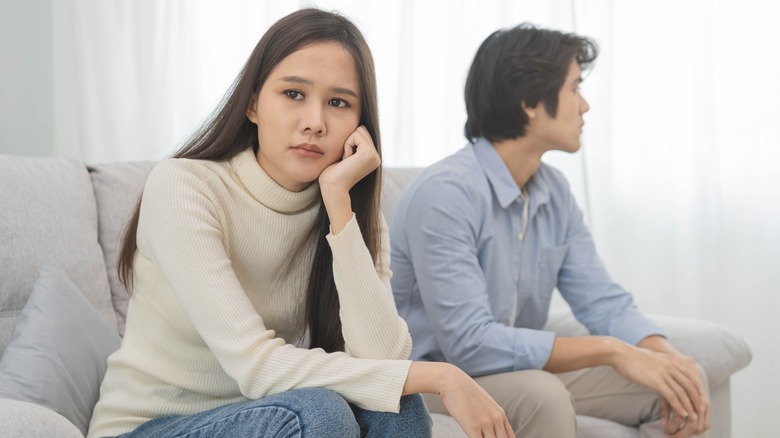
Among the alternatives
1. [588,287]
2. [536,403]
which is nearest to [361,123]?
[536,403]

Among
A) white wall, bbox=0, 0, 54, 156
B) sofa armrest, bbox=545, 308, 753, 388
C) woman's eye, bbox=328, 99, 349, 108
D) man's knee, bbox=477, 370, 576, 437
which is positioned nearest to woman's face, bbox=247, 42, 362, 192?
woman's eye, bbox=328, 99, 349, 108

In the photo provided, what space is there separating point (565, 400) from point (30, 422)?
1002 millimetres

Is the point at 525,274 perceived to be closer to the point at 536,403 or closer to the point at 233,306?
the point at 536,403

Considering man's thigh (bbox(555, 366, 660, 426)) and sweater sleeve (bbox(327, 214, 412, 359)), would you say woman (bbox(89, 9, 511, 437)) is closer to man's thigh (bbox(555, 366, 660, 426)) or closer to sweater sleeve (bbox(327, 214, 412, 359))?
sweater sleeve (bbox(327, 214, 412, 359))

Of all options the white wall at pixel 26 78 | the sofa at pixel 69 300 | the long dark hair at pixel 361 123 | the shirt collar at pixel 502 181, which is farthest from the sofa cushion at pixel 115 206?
the white wall at pixel 26 78

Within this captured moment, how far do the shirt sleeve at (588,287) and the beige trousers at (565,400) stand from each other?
150mm

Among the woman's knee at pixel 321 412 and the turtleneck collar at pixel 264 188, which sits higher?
the turtleneck collar at pixel 264 188

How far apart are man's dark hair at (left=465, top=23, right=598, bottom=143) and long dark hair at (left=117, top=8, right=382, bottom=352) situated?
676mm

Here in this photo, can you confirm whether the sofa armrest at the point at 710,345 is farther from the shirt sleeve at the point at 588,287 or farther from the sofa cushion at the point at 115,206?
the sofa cushion at the point at 115,206

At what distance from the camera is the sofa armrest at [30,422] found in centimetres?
113

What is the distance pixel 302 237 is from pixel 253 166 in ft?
0.49

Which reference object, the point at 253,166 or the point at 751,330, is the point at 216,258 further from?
the point at 751,330

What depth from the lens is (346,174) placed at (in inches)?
58.9

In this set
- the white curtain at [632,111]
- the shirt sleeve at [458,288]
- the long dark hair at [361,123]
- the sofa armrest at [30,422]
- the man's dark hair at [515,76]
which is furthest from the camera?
the white curtain at [632,111]
